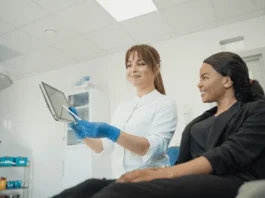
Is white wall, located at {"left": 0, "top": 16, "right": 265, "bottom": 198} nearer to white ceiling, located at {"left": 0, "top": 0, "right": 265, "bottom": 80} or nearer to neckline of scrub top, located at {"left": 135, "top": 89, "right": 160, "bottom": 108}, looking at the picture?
white ceiling, located at {"left": 0, "top": 0, "right": 265, "bottom": 80}

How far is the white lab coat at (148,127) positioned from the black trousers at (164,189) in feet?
1.50

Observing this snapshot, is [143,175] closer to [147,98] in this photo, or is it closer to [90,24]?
[147,98]

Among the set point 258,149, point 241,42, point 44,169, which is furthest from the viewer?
point 44,169

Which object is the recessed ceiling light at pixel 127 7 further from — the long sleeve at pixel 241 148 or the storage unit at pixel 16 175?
the storage unit at pixel 16 175

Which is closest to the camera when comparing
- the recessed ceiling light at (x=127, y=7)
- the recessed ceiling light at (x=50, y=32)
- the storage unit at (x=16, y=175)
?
the recessed ceiling light at (x=127, y=7)

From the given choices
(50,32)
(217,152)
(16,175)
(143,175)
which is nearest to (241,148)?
(217,152)

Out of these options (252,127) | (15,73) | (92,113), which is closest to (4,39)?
(15,73)

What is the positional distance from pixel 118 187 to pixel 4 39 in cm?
361

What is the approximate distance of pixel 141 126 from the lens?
1.32 m

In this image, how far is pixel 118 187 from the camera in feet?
1.79

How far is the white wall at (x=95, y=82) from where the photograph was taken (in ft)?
11.0

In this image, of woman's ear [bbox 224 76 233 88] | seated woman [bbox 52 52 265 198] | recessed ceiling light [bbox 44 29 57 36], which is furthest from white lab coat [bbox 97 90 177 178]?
recessed ceiling light [bbox 44 29 57 36]

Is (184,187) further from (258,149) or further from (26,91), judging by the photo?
(26,91)

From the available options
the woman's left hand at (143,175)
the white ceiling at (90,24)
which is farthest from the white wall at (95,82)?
the woman's left hand at (143,175)
